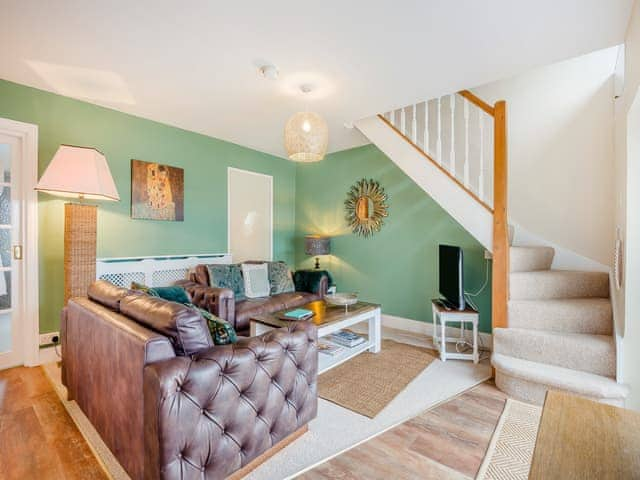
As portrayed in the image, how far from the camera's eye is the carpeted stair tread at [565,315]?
225 centimetres

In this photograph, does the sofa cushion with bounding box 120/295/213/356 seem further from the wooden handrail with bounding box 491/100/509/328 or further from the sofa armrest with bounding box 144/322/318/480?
the wooden handrail with bounding box 491/100/509/328

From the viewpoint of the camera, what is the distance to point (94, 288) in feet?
6.22

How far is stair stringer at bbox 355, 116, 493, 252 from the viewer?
2.63m

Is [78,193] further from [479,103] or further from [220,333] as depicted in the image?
[479,103]

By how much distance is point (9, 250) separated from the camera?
2.64m

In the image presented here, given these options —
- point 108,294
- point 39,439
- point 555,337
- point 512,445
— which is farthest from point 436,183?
point 39,439

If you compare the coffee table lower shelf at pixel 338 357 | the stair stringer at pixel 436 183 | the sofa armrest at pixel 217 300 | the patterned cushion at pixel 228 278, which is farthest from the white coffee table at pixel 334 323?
the stair stringer at pixel 436 183

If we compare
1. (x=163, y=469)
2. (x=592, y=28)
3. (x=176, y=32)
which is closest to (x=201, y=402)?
(x=163, y=469)

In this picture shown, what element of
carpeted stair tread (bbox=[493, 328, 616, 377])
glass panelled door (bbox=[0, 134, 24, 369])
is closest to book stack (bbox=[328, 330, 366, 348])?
carpeted stair tread (bbox=[493, 328, 616, 377])

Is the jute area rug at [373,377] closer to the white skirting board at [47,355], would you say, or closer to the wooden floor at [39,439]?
the wooden floor at [39,439]

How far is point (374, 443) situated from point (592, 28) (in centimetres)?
292

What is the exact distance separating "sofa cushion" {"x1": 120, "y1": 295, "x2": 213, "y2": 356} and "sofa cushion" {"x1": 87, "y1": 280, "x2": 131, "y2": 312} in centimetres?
31

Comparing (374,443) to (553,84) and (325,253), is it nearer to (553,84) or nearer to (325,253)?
(325,253)

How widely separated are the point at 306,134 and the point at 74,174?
1803mm
